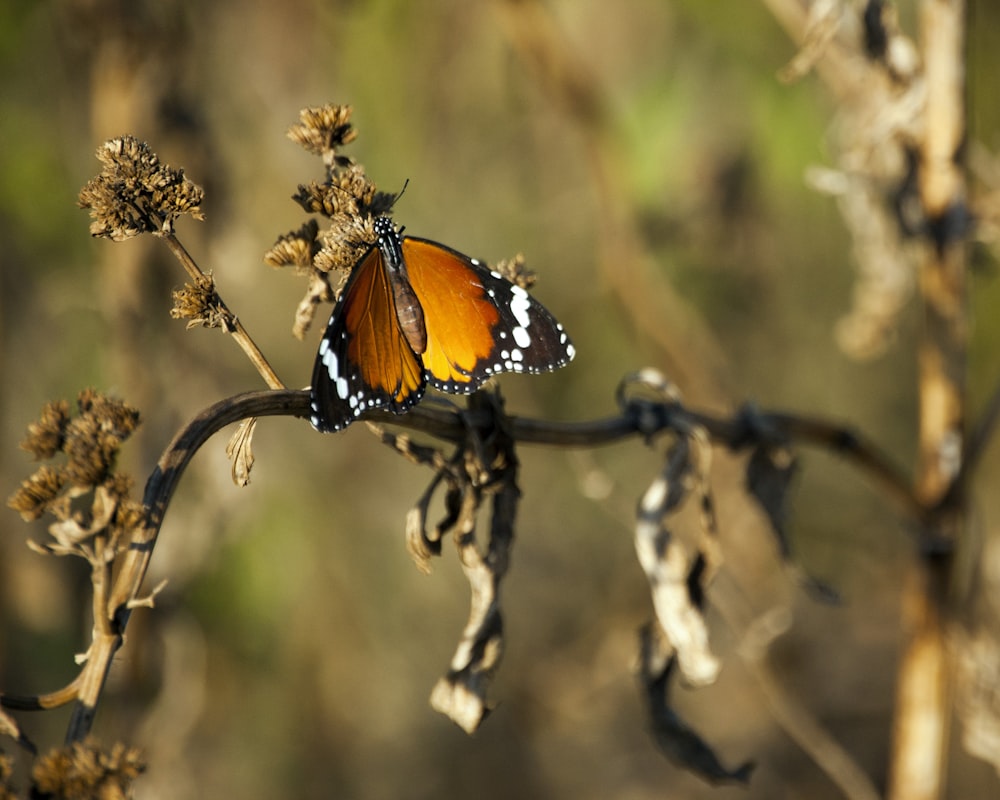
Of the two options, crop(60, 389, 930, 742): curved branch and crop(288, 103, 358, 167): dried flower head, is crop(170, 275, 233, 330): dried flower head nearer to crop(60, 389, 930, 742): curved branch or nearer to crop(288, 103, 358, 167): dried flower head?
crop(60, 389, 930, 742): curved branch

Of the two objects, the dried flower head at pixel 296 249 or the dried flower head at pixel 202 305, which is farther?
the dried flower head at pixel 296 249

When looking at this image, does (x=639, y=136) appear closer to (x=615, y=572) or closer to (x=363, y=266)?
(x=615, y=572)

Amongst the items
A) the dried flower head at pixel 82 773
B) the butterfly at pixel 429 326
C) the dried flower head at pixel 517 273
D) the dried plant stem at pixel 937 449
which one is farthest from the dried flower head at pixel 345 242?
the dried plant stem at pixel 937 449

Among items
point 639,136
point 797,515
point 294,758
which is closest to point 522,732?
point 294,758

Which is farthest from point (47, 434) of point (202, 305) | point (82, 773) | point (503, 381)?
point (503, 381)

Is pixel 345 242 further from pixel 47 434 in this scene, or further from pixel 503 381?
pixel 503 381

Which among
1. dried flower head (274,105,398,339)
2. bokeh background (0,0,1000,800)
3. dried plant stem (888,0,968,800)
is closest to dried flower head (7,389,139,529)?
dried flower head (274,105,398,339)

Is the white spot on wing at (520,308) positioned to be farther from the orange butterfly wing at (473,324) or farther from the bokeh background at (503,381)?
the bokeh background at (503,381)

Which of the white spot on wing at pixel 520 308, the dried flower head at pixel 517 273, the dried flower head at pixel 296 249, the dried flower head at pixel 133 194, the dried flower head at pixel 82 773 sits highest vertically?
the white spot on wing at pixel 520 308
